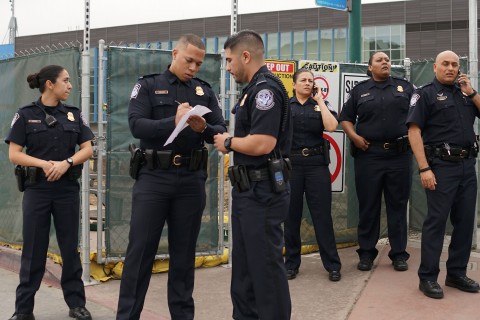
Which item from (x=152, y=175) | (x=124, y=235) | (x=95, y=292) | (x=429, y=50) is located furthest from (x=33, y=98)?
(x=429, y=50)

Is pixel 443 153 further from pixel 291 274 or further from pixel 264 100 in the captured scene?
pixel 264 100

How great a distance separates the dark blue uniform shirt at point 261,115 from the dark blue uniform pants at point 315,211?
1957 mm

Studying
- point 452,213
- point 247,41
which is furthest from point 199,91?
point 452,213

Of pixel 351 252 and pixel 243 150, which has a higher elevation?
pixel 243 150

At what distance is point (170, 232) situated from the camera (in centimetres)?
419

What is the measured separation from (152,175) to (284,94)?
115 centimetres

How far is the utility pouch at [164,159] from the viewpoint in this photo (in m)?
3.96

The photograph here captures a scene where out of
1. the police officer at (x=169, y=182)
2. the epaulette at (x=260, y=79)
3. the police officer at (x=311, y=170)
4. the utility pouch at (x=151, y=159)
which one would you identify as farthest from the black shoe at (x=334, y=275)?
the epaulette at (x=260, y=79)

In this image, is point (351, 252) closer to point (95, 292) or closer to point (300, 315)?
point (300, 315)

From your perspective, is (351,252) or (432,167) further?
(351,252)

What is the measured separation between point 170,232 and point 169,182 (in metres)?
0.43

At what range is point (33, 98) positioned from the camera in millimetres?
6145

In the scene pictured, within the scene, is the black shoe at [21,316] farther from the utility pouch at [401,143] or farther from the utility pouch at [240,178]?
the utility pouch at [401,143]

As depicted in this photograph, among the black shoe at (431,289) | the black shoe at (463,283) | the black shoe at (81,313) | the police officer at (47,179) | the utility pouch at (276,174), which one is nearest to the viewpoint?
the utility pouch at (276,174)
